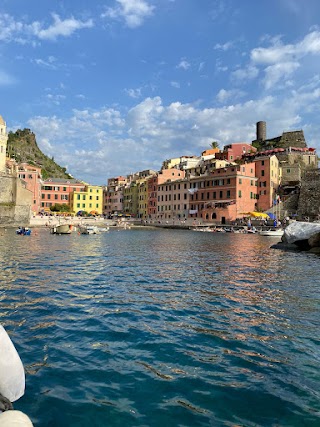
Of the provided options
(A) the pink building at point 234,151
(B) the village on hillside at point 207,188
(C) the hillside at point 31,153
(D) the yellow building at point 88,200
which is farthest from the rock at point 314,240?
(C) the hillside at point 31,153

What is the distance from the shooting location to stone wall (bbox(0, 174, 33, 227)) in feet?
221

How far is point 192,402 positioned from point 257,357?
2.15 m

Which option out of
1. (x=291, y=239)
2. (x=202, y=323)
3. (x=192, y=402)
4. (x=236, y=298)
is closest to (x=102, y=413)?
(x=192, y=402)

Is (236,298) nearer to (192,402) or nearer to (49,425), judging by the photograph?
(192,402)

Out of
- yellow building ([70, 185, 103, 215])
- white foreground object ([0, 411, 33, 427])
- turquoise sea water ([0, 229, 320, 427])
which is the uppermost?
yellow building ([70, 185, 103, 215])

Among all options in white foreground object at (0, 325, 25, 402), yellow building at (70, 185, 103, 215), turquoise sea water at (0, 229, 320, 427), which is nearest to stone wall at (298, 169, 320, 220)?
yellow building at (70, 185, 103, 215)

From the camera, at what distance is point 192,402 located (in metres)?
4.91

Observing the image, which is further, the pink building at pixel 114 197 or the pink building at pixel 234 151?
the pink building at pixel 114 197

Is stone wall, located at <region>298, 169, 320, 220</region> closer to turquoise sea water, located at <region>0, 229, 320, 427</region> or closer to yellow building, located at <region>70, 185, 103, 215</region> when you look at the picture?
yellow building, located at <region>70, 185, 103, 215</region>

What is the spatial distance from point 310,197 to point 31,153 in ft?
345

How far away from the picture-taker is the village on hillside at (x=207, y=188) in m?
72.6

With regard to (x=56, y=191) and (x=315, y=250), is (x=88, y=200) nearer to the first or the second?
(x=56, y=191)

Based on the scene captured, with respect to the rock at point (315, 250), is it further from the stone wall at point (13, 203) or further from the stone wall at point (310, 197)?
the stone wall at point (13, 203)

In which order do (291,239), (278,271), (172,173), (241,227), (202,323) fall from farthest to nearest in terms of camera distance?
(172,173), (241,227), (291,239), (278,271), (202,323)
